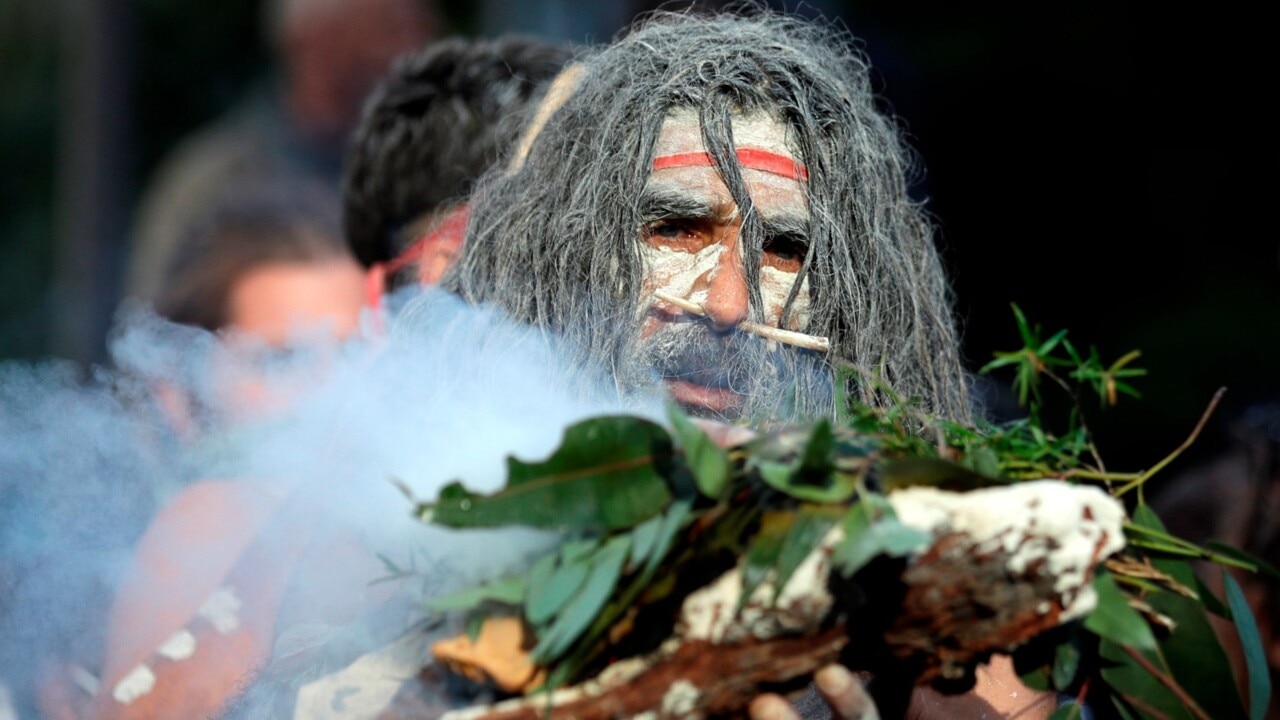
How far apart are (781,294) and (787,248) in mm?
110

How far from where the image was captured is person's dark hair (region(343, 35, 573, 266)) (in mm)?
3656

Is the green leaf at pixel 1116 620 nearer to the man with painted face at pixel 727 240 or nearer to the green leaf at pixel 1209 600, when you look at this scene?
the green leaf at pixel 1209 600

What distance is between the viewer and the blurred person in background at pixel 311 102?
552cm

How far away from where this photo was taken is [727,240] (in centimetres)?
256

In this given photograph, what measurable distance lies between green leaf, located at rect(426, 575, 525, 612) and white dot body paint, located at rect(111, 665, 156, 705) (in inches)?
41.0

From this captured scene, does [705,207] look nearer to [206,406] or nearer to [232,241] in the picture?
[206,406]

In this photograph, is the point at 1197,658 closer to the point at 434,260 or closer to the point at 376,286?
the point at 434,260

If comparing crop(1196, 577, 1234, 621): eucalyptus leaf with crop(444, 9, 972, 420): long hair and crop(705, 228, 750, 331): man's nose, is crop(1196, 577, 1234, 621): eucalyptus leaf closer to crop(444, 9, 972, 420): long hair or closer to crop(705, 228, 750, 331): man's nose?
crop(444, 9, 972, 420): long hair

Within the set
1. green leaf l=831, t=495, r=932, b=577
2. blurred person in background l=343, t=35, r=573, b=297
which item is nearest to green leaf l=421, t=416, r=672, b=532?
green leaf l=831, t=495, r=932, b=577

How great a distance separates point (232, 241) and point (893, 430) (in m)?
3.14

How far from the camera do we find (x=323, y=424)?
2.63 metres

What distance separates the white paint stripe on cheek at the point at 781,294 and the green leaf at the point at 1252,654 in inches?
34.8

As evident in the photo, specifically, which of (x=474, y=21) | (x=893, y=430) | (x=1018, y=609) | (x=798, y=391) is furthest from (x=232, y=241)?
(x=474, y=21)

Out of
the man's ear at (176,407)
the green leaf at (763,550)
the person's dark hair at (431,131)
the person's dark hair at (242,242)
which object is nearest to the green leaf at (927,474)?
the green leaf at (763,550)
